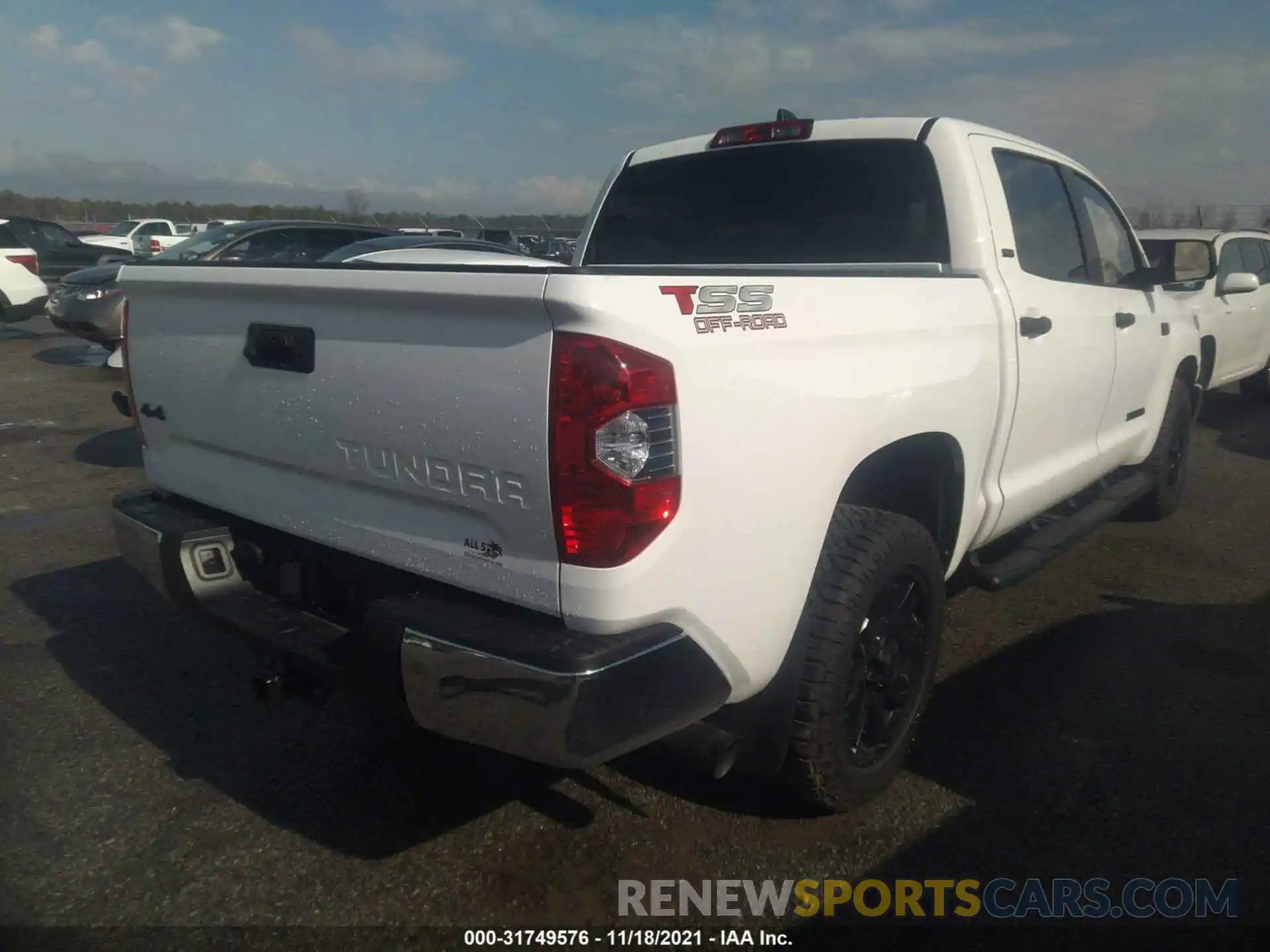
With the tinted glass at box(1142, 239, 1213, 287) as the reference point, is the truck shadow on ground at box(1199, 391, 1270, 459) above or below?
below

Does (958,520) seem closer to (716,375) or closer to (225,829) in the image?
(716,375)

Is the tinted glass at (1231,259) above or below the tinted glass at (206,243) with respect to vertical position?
below

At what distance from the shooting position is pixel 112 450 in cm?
758

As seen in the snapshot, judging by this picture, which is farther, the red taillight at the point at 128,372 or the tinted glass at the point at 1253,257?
the tinted glass at the point at 1253,257

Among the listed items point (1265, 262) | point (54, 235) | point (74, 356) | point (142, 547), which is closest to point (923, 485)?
point (142, 547)

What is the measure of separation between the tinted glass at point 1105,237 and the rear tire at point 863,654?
2078 mm

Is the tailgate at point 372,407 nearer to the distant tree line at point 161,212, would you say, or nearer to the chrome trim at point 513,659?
the chrome trim at point 513,659

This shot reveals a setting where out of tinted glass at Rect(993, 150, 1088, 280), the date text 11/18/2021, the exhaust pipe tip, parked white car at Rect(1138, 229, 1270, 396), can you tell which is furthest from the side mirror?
the date text 11/18/2021

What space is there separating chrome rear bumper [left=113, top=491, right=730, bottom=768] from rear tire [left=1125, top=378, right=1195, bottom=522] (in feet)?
13.5

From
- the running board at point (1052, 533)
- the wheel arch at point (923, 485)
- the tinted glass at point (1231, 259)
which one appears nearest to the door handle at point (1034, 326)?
the wheel arch at point (923, 485)

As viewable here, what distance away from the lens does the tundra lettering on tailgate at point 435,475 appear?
2145mm

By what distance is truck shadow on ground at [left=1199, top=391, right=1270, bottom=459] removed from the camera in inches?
333

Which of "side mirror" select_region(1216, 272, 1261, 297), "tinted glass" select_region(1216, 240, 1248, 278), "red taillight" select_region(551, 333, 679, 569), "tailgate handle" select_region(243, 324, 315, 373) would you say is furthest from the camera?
"tinted glass" select_region(1216, 240, 1248, 278)

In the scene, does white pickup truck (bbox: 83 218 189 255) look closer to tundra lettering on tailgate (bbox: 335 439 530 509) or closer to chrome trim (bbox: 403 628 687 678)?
tundra lettering on tailgate (bbox: 335 439 530 509)
